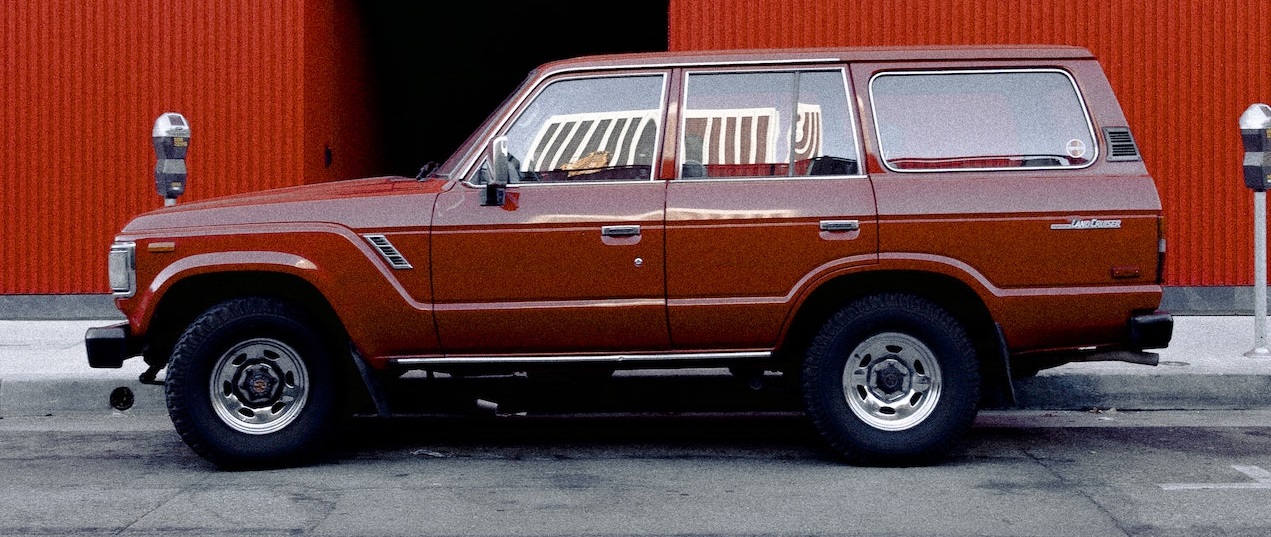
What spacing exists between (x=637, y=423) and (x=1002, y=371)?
7.18ft

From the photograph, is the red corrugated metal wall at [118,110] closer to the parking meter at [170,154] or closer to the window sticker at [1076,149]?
the parking meter at [170,154]

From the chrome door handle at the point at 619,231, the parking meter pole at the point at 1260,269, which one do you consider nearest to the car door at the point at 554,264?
the chrome door handle at the point at 619,231

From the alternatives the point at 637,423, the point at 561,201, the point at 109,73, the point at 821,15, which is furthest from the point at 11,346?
the point at 821,15

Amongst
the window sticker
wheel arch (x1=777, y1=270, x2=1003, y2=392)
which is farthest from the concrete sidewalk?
the window sticker

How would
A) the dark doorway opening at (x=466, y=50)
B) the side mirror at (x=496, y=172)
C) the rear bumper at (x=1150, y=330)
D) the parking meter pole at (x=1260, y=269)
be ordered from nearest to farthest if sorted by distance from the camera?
1. the side mirror at (x=496, y=172)
2. the rear bumper at (x=1150, y=330)
3. the parking meter pole at (x=1260, y=269)
4. the dark doorway opening at (x=466, y=50)

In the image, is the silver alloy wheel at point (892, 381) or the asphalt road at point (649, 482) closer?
the asphalt road at point (649, 482)

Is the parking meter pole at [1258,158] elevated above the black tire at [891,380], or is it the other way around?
the parking meter pole at [1258,158]

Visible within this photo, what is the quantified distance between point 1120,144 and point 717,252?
1.88 metres

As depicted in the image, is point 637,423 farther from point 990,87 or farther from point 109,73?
point 109,73

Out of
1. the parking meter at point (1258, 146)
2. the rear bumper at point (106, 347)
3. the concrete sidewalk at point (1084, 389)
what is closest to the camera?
the rear bumper at point (106, 347)

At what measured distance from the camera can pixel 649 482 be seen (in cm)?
563

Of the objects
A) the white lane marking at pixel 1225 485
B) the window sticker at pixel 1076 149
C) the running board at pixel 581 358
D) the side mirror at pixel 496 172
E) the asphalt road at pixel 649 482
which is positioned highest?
the window sticker at pixel 1076 149

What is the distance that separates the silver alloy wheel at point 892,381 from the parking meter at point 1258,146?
374 cm

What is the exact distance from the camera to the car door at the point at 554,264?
19.2ft
